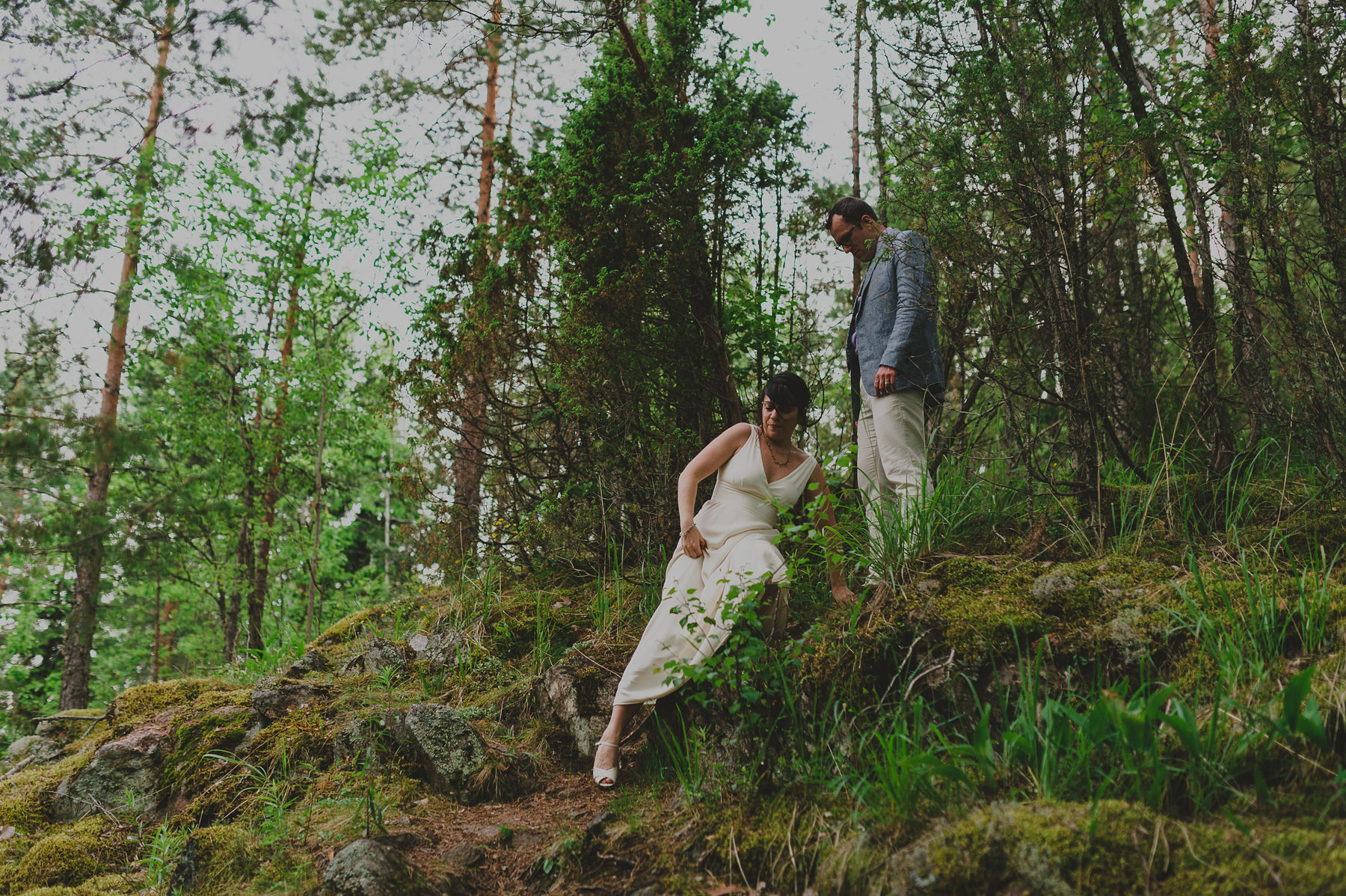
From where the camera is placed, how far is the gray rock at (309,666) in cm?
563

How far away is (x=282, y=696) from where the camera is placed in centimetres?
479

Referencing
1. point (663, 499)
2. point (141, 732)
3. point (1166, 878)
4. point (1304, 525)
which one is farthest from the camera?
point (663, 499)

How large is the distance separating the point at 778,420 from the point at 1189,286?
2297mm

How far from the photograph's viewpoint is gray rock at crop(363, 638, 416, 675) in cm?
534

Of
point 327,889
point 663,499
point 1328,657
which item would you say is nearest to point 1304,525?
point 1328,657

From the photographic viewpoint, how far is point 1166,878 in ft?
5.87

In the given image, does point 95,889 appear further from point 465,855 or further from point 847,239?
point 847,239

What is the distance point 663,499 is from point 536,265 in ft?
7.09

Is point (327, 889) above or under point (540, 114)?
under

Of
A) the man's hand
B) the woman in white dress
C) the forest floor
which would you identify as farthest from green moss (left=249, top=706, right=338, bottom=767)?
the man's hand

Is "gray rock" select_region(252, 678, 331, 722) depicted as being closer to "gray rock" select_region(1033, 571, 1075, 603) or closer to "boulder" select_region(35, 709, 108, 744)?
"boulder" select_region(35, 709, 108, 744)

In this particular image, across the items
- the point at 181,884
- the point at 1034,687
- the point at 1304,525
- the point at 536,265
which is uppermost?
the point at 536,265

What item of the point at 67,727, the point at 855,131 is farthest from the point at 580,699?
the point at 855,131

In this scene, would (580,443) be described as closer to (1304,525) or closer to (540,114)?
(1304,525)
